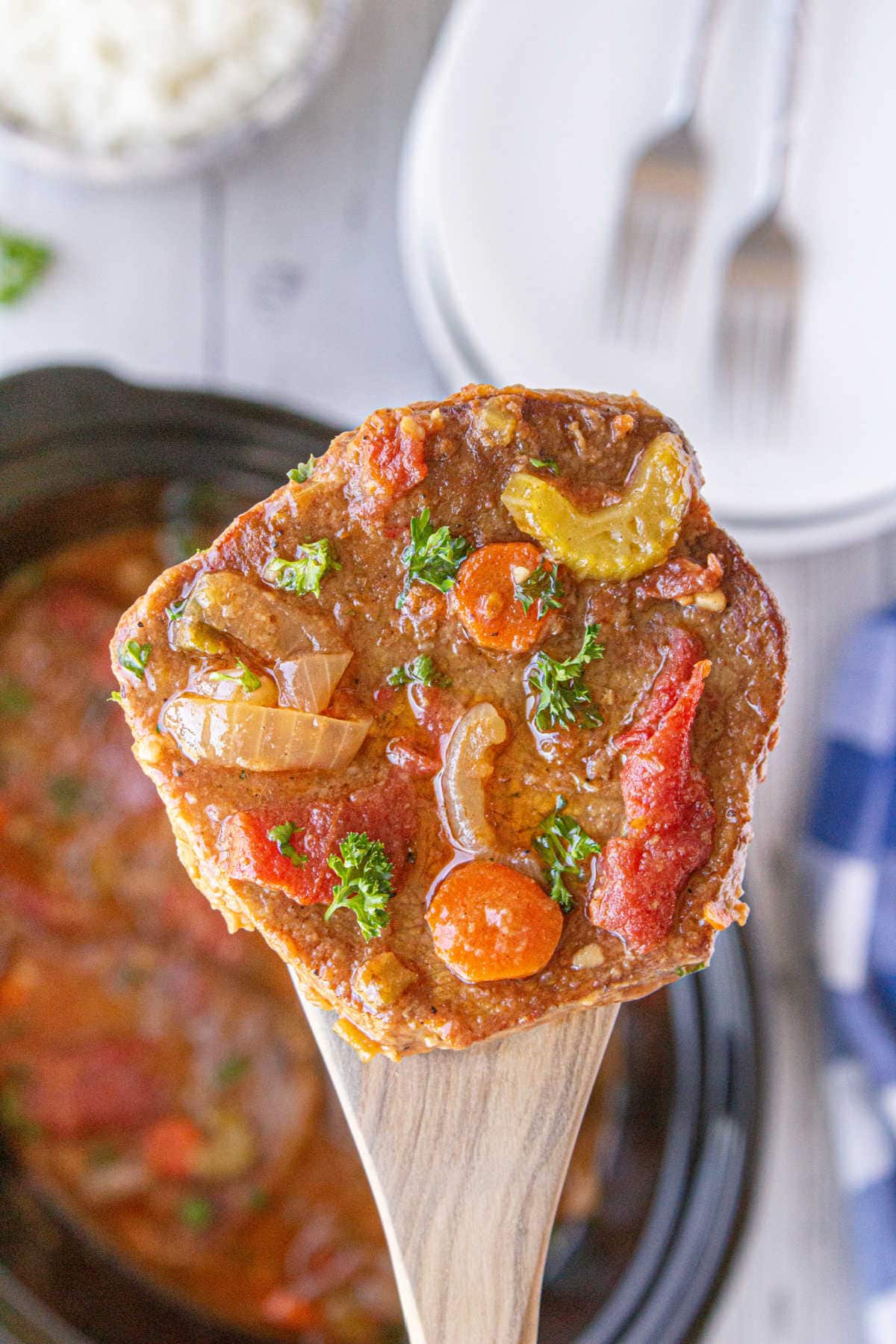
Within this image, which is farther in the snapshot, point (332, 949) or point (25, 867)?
point (25, 867)

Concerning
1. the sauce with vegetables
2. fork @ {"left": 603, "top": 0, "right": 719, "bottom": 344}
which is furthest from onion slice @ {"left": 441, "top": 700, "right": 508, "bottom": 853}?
fork @ {"left": 603, "top": 0, "right": 719, "bottom": 344}

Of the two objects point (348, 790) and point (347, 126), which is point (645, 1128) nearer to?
point (348, 790)

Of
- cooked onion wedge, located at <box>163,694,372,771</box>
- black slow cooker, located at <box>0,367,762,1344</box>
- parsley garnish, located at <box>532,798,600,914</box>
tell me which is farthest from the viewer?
black slow cooker, located at <box>0,367,762,1344</box>

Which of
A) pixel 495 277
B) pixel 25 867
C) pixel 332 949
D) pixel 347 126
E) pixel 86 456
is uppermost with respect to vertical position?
pixel 347 126

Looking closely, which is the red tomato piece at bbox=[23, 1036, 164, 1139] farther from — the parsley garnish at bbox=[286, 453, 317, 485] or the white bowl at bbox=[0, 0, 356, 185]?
the white bowl at bbox=[0, 0, 356, 185]

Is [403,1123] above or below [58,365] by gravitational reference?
below

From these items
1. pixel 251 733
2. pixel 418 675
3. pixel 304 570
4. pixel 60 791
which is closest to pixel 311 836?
pixel 251 733

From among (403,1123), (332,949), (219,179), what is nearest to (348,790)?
(332,949)
